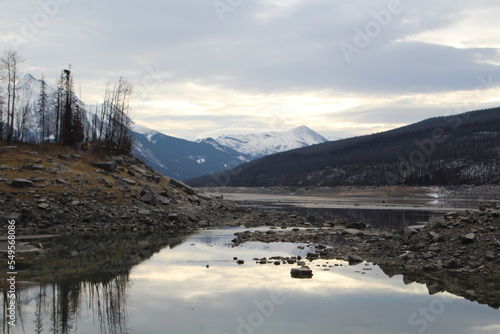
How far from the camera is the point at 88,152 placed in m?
A: 66.8

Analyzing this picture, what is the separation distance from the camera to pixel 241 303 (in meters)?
19.3

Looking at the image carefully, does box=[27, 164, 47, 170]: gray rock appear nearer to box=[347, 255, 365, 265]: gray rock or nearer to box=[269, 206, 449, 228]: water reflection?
box=[269, 206, 449, 228]: water reflection

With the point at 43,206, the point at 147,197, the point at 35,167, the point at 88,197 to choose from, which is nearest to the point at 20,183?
the point at 43,206

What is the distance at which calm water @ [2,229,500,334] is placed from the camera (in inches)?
643

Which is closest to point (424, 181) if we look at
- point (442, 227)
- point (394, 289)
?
point (442, 227)

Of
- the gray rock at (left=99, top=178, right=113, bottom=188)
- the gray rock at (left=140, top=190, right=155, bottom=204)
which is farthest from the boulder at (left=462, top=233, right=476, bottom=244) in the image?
the gray rock at (left=99, top=178, right=113, bottom=188)

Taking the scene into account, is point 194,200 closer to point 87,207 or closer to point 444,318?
point 87,207

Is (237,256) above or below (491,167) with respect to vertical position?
below

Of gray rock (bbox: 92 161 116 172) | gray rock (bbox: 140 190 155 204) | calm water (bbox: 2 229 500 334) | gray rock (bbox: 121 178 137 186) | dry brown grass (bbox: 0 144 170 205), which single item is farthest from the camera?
gray rock (bbox: 92 161 116 172)

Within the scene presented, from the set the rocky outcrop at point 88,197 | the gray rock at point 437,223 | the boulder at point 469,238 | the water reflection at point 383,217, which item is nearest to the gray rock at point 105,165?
the rocky outcrop at point 88,197

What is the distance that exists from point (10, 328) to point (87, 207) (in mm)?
32492

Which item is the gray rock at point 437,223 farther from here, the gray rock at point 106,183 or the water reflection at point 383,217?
the gray rock at point 106,183

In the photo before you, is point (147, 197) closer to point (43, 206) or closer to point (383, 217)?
point (43, 206)

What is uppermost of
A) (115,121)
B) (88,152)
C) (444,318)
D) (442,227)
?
(115,121)
